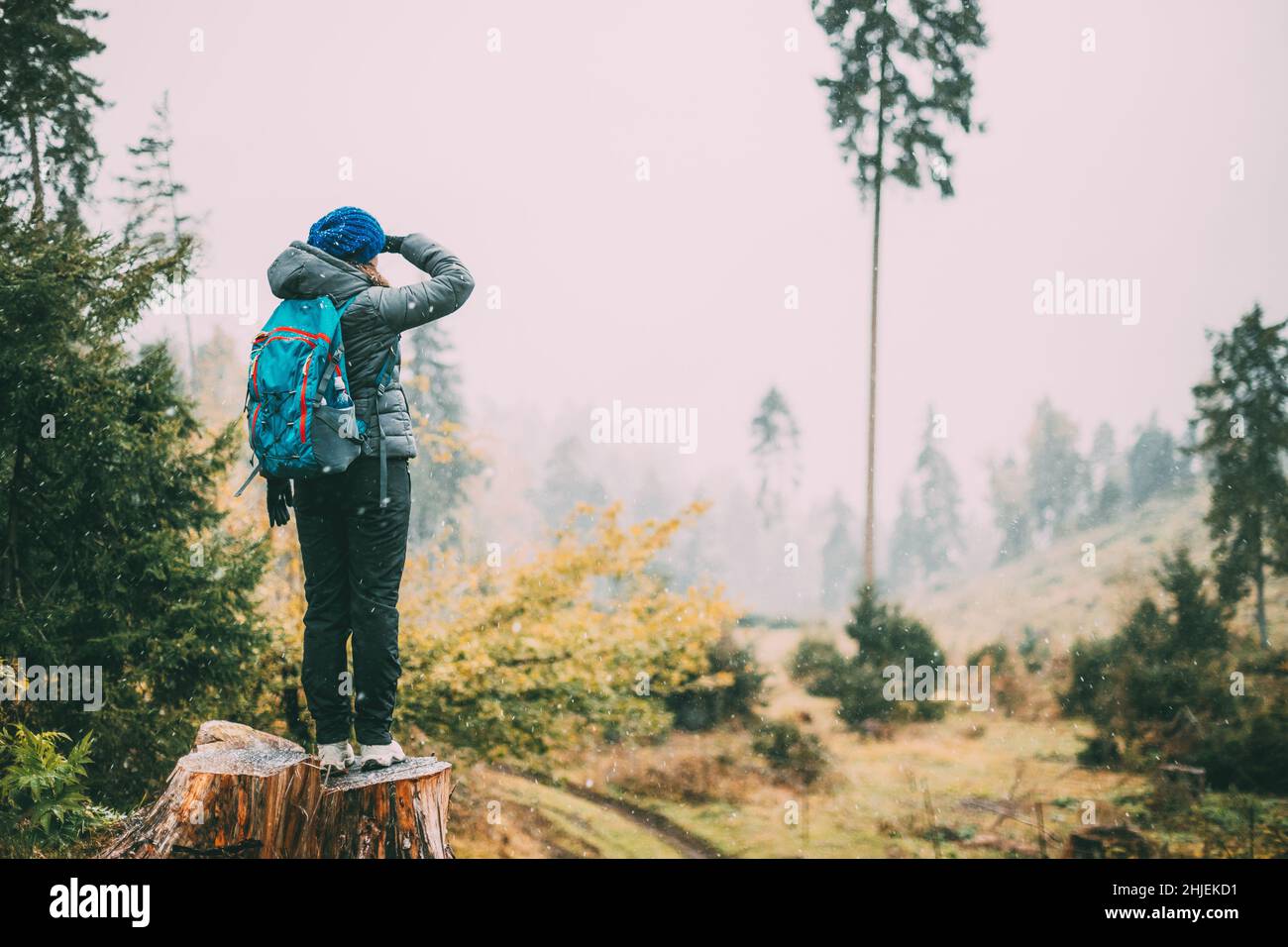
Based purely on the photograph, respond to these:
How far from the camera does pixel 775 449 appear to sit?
56750 mm

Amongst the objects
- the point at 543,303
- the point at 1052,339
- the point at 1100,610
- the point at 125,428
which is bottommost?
the point at 1100,610

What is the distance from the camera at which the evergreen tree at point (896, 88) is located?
67.3 ft

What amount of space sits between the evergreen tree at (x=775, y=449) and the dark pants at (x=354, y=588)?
172 feet

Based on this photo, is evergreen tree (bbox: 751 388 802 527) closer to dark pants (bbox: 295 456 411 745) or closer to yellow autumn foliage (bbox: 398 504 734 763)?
yellow autumn foliage (bbox: 398 504 734 763)

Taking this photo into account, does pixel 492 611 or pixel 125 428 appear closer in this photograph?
pixel 125 428

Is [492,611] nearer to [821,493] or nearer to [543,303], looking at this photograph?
[821,493]

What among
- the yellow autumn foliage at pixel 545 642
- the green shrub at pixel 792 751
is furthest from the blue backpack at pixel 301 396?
the green shrub at pixel 792 751

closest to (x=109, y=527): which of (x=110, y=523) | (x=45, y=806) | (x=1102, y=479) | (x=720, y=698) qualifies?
(x=110, y=523)

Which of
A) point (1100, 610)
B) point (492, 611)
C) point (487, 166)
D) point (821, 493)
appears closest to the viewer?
point (492, 611)

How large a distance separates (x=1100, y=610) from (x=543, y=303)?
228ft

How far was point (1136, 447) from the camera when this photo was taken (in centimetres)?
5978

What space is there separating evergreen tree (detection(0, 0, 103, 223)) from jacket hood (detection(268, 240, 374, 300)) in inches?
378

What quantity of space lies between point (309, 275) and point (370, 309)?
284 mm
